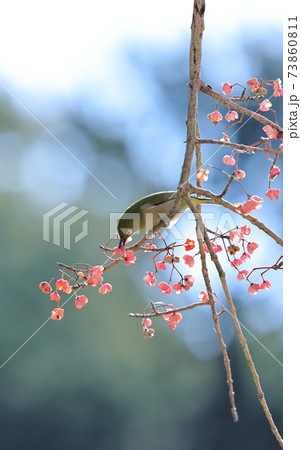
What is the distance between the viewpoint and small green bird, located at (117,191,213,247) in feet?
7.76

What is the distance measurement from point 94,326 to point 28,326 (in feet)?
3.29

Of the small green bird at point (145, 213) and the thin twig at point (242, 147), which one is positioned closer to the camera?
the thin twig at point (242, 147)

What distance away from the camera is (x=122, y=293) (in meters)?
7.75

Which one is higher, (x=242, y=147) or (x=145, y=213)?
(x=242, y=147)

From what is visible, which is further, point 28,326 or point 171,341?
point 171,341

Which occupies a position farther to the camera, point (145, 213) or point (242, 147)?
point (145, 213)

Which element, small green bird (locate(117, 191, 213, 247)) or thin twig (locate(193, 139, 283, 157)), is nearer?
thin twig (locate(193, 139, 283, 157))

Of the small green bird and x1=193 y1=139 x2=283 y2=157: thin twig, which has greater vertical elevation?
x1=193 y1=139 x2=283 y2=157: thin twig

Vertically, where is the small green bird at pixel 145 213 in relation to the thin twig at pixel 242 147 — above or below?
below

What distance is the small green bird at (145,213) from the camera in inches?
93.1

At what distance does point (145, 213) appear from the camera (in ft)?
7.83

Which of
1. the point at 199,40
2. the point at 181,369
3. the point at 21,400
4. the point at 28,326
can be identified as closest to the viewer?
the point at 199,40

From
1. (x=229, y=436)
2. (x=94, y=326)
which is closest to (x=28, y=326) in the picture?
(x=94, y=326)
